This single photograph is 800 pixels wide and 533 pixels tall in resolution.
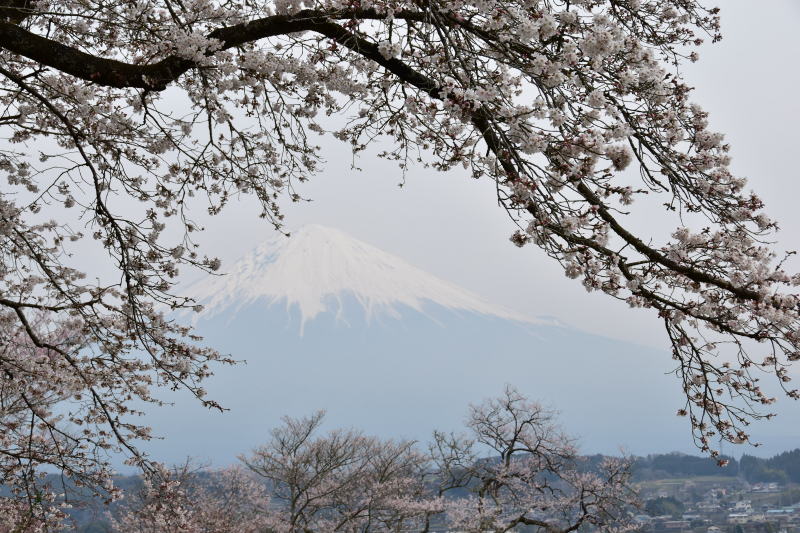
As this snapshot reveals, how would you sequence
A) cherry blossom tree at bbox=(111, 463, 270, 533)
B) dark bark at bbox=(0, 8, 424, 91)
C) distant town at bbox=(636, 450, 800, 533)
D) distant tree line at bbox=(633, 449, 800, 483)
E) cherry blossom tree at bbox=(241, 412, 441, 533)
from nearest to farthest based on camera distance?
1. dark bark at bbox=(0, 8, 424, 91)
2. cherry blossom tree at bbox=(111, 463, 270, 533)
3. cherry blossom tree at bbox=(241, 412, 441, 533)
4. distant town at bbox=(636, 450, 800, 533)
5. distant tree line at bbox=(633, 449, 800, 483)

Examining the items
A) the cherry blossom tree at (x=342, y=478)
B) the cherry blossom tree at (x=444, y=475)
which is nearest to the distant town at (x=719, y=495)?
the cherry blossom tree at (x=444, y=475)

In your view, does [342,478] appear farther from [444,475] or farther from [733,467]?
[733,467]

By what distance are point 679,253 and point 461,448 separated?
1181cm

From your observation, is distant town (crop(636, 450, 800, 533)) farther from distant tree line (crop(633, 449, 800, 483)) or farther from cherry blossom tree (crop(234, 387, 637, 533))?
cherry blossom tree (crop(234, 387, 637, 533))

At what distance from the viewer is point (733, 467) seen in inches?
1956

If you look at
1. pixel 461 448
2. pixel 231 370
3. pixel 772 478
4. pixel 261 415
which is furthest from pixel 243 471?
pixel 231 370

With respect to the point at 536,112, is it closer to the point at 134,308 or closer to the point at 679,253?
the point at 679,253

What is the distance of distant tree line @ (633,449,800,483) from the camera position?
143 ft

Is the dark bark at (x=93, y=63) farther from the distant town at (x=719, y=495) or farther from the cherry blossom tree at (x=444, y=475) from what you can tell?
the distant town at (x=719, y=495)

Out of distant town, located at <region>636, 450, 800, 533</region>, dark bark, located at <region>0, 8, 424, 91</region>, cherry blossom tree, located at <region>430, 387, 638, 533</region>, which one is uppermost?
dark bark, located at <region>0, 8, 424, 91</region>

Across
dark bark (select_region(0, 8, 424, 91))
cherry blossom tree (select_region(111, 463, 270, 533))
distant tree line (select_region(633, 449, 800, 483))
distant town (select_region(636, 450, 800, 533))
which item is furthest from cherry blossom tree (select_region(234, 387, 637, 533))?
distant tree line (select_region(633, 449, 800, 483))

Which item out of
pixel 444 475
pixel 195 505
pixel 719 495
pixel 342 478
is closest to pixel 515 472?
pixel 444 475

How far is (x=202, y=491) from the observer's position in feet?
69.2

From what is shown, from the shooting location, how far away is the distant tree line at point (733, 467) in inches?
1719
